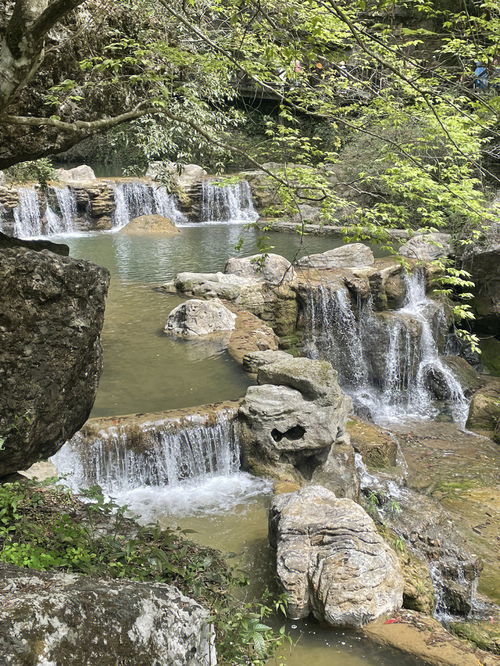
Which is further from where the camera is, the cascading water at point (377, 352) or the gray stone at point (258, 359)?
the cascading water at point (377, 352)

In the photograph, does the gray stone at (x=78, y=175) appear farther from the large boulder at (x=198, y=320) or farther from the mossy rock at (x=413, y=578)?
the mossy rock at (x=413, y=578)

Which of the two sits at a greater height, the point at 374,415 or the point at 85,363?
the point at 85,363

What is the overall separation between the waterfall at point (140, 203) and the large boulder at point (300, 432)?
48.5 ft

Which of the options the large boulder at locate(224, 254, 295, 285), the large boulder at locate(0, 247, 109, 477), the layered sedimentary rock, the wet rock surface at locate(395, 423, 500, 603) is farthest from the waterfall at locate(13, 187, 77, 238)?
the large boulder at locate(0, 247, 109, 477)

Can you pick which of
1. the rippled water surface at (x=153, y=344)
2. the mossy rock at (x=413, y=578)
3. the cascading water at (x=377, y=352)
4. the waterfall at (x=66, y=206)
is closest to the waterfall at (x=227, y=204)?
the waterfall at (x=66, y=206)

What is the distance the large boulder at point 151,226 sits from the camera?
19.7 m

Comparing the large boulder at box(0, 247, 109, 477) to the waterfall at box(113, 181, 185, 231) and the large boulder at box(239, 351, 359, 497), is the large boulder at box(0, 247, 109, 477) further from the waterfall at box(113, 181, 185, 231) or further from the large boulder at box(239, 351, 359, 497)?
the waterfall at box(113, 181, 185, 231)

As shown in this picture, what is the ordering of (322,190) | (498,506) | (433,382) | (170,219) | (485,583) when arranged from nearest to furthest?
(322,190)
(485,583)
(498,506)
(433,382)
(170,219)

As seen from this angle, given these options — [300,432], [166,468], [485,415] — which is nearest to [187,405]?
[166,468]

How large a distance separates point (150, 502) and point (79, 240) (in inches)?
532

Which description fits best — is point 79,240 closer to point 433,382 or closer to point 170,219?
point 170,219

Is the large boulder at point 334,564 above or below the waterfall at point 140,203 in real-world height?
below

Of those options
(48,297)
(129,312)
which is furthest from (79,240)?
(48,297)

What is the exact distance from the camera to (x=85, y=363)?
4.26 metres
